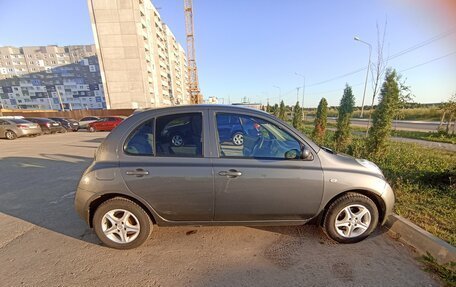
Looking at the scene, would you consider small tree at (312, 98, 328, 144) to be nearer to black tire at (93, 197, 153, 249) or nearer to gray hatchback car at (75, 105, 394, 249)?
gray hatchback car at (75, 105, 394, 249)

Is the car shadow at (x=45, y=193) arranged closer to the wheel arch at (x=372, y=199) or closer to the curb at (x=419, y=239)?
the wheel arch at (x=372, y=199)

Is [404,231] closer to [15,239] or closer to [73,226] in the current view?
[73,226]

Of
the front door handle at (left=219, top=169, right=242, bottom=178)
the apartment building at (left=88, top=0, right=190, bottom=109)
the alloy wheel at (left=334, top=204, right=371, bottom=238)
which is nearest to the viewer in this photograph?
the front door handle at (left=219, top=169, right=242, bottom=178)

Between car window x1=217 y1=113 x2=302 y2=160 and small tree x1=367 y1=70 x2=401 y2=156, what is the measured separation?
4.70 metres

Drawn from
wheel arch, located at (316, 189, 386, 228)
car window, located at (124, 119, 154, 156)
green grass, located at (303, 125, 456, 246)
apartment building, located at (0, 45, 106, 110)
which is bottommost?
green grass, located at (303, 125, 456, 246)

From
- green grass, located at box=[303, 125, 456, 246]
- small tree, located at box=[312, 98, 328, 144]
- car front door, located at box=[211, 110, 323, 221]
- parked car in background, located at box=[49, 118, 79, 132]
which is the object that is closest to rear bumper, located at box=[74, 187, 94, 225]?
car front door, located at box=[211, 110, 323, 221]

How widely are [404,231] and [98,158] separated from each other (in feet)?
13.0

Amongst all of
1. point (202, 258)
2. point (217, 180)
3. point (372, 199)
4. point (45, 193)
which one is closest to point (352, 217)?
point (372, 199)

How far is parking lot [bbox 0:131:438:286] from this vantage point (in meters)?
2.14

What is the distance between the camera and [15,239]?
2.88 meters

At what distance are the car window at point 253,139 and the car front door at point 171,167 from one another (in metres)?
0.24

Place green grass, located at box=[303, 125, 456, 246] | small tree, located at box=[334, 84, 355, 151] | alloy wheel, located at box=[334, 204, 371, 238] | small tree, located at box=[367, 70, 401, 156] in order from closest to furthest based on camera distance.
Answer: alloy wheel, located at box=[334, 204, 371, 238] → green grass, located at box=[303, 125, 456, 246] → small tree, located at box=[367, 70, 401, 156] → small tree, located at box=[334, 84, 355, 151]

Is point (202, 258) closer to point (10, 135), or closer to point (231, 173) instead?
point (231, 173)

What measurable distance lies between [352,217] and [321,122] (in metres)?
9.28
